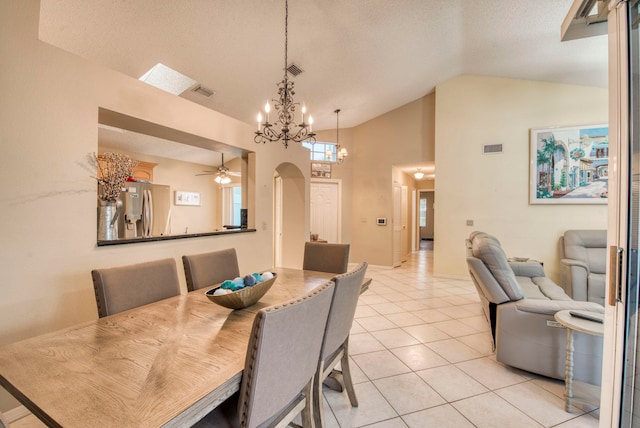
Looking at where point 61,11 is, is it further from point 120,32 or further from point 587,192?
point 587,192

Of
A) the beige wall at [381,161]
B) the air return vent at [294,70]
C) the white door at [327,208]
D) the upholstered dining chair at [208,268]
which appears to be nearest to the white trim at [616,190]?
the upholstered dining chair at [208,268]

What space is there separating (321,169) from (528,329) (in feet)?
17.0

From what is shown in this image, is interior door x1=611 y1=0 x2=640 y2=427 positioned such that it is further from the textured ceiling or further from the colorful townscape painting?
the colorful townscape painting

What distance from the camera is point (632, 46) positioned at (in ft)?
3.38

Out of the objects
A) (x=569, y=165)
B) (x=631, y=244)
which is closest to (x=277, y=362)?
(x=631, y=244)

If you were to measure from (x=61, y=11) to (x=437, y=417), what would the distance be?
13.0 ft

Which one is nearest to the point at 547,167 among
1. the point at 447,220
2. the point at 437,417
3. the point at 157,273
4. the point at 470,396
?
the point at 447,220

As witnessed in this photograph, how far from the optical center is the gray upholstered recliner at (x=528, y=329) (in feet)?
6.30

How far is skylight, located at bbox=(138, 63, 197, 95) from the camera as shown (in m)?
3.09

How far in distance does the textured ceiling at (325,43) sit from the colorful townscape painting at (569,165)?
853mm

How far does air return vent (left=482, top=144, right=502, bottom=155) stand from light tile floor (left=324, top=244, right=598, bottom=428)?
2910 mm

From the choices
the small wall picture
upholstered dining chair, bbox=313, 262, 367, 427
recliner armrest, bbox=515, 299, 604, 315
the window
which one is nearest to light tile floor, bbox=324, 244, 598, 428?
upholstered dining chair, bbox=313, 262, 367, 427

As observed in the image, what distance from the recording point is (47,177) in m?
1.75

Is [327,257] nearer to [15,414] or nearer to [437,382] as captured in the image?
[437,382]
